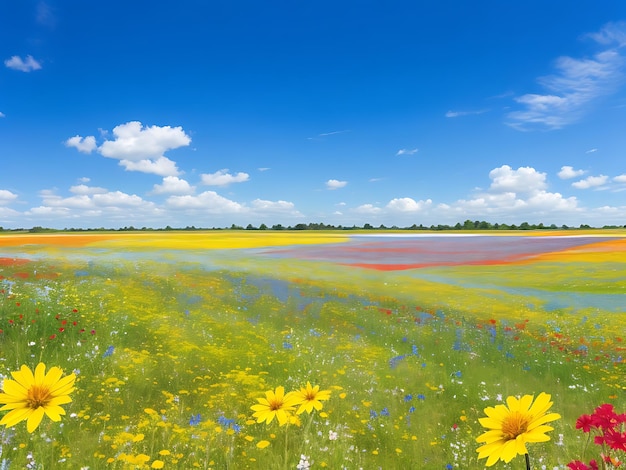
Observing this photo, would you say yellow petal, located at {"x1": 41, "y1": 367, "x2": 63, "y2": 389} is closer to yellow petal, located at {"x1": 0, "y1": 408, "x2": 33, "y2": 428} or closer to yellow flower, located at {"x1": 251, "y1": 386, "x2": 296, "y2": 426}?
yellow petal, located at {"x1": 0, "y1": 408, "x2": 33, "y2": 428}

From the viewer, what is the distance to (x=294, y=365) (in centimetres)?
916

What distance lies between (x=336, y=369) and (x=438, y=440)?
3293mm

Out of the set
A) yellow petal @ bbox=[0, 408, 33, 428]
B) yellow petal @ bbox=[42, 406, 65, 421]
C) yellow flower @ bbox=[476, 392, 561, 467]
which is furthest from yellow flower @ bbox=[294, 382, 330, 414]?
yellow petal @ bbox=[0, 408, 33, 428]

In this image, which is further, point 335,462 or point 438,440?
point 438,440

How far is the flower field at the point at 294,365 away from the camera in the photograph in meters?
5.16

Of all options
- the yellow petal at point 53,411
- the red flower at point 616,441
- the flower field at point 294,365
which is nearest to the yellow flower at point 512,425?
the red flower at point 616,441

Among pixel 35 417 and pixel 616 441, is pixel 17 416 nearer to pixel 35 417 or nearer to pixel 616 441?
pixel 35 417

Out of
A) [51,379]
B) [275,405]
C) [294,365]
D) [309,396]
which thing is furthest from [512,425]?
[294,365]

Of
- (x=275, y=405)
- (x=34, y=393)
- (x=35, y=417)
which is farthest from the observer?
(x=275, y=405)

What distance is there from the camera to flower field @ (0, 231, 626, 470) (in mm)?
5164

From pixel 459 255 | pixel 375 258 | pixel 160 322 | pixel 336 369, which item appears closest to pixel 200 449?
pixel 336 369

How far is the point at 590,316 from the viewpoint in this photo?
47.7ft

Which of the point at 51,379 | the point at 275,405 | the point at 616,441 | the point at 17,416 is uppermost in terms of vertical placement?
the point at 51,379

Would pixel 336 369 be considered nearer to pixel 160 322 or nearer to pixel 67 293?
pixel 160 322
